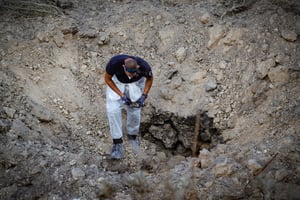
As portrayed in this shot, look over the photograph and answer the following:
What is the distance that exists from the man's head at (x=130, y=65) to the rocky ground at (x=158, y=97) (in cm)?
87

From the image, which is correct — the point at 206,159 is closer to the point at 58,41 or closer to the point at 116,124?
the point at 116,124

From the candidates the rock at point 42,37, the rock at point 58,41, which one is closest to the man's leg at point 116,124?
the rock at point 58,41

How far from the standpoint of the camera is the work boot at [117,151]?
15.3 feet

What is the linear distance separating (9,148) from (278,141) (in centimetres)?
270

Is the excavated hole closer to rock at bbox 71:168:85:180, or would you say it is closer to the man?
the man

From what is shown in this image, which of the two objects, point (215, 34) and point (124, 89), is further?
point (215, 34)

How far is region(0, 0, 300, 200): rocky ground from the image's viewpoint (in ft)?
12.8

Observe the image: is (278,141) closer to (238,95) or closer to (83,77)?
(238,95)

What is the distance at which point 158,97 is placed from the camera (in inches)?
206

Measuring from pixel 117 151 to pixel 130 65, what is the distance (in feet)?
3.60

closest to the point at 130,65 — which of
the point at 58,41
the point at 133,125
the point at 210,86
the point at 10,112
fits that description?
the point at 133,125

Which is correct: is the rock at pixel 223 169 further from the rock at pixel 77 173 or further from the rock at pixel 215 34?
the rock at pixel 215 34

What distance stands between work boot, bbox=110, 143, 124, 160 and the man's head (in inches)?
38.7

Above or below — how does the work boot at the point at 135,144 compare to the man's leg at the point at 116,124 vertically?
below
